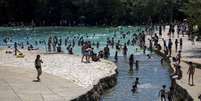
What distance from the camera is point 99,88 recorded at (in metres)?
32.3

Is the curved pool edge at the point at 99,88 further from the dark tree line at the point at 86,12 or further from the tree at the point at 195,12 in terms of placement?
the dark tree line at the point at 86,12

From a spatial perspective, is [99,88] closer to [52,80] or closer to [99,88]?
[99,88]

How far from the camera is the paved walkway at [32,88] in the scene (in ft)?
82.2

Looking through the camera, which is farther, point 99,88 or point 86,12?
point 86,12

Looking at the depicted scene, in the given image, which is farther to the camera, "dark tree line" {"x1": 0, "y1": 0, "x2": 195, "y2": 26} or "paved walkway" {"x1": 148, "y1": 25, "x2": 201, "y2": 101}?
"dark tree line" {"x1": 0, "y1": 0, "x2": 195, "y2": 26}

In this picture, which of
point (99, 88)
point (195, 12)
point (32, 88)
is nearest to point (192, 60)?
point (195, 12)

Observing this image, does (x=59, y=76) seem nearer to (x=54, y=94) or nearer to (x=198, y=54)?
(x=54, y=94)

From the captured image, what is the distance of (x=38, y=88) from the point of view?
27.6m

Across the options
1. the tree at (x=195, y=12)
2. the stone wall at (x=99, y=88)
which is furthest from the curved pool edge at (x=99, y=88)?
the tree at (x=195, y=12)

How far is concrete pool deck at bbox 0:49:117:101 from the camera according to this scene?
25.6 meters

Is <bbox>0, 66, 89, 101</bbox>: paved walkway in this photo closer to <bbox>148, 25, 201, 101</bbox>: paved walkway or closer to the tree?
<bbox>148, 25, 201, 101</bbox>: paved walkway

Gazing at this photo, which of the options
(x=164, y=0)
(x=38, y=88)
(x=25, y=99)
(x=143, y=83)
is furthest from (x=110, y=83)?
(x=164, y=0)

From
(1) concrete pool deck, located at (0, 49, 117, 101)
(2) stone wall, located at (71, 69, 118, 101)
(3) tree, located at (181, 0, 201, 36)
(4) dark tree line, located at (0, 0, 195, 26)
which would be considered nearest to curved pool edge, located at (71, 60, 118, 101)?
(2) stone wall, located at (71, 69, 118, 101)

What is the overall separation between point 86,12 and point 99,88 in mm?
85861
